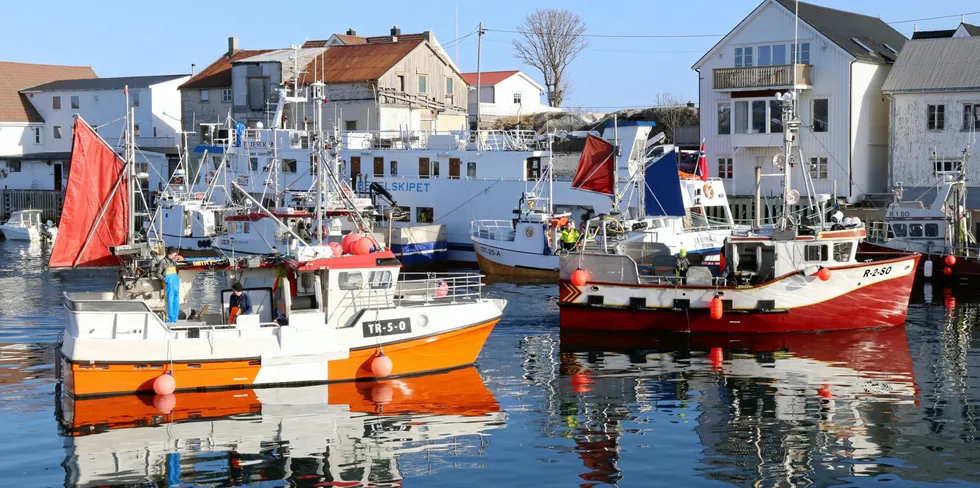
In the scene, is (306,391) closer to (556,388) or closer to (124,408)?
(124,408)

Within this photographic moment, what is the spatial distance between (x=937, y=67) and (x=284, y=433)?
129 ft

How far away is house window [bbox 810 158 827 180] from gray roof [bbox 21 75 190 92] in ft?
139

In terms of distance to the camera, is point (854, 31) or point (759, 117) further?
point (854, 31)

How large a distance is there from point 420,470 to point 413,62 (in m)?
48.1

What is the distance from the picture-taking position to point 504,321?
32594 millimetres

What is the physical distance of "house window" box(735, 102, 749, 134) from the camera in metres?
52.3

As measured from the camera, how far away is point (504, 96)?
78.0 metres

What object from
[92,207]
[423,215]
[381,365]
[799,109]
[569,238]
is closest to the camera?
[381,365]

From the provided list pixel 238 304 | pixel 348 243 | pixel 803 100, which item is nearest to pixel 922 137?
pixel 803 100

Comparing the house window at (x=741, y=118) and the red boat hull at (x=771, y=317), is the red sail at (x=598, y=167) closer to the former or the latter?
the red boat hull at (x=771, y=317)

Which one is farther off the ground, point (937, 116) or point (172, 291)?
point (937, 116)

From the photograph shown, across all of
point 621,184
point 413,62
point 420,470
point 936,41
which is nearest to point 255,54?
point 413,62

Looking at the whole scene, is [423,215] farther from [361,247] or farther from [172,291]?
[172,291]

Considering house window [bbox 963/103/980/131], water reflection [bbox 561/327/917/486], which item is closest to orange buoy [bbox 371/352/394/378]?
water reflection [bbox 561/327/917/486]
